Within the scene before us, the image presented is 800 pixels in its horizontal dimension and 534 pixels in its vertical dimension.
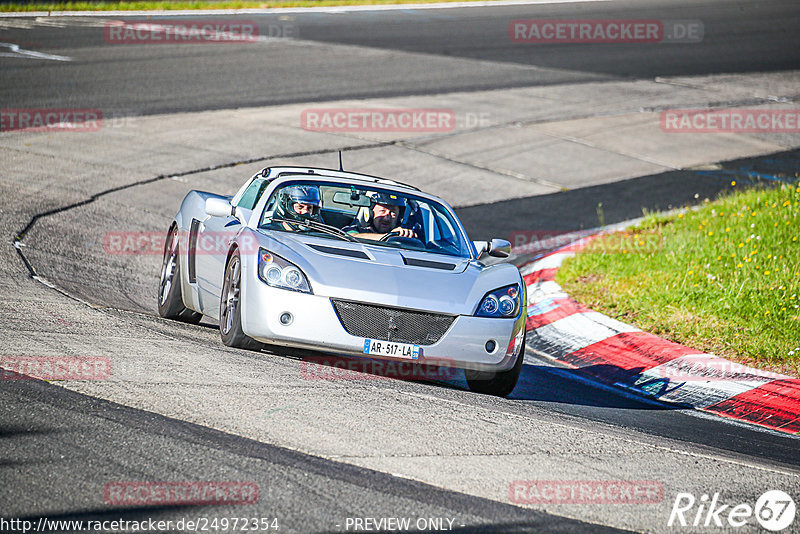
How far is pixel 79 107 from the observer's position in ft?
60.1

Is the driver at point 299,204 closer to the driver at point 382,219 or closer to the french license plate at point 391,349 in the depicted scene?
the driver at point 382,219

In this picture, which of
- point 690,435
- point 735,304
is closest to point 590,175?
point 735,304

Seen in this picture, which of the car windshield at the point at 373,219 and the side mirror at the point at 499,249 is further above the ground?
the car windshield at the point at 373,219

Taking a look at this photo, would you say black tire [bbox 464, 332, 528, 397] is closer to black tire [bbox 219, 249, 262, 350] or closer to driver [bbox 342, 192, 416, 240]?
driver [bbox 342, 192, 416, 240]

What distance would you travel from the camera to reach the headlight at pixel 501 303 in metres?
7.54

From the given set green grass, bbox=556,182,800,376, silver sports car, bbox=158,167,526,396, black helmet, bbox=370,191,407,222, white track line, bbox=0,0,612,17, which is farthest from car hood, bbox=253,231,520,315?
white track line, bbox=0,0,612,17

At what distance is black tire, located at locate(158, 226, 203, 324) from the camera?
9.19 meters

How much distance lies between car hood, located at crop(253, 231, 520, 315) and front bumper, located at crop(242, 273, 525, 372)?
0.42ft

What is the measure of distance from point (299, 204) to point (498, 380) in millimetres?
2175

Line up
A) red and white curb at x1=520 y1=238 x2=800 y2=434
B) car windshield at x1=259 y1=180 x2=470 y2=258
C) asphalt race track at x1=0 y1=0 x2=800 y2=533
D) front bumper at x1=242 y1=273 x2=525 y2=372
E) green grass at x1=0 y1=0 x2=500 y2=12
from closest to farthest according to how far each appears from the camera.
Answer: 1. asphalt race track at x1=0 y1=0 x2=800 y2=533
2. front bumper at x1=242 y1=273 x2=525 y2=372
3. red and white curb at x1=520 y1=238 x2=800 y2=434
4. car windshield at x1=259 y1=180 x2=470 y2=258
5. green grass at x1=0 y1=0 x2=500 y2=12

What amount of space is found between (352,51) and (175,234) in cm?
1735

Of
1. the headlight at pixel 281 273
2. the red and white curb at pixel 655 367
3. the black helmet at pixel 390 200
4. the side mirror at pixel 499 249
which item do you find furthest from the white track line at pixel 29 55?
the headlight at pixel 281 273

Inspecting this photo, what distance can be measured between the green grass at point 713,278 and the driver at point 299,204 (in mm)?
3487

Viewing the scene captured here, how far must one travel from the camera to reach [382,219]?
8711 millimetres
